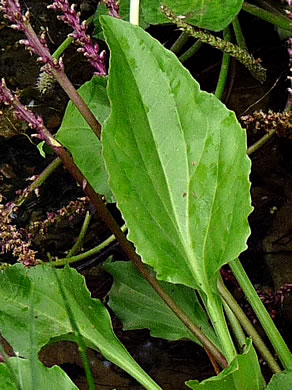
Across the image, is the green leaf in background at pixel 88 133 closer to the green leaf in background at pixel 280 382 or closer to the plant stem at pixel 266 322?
the plant stem at pixel 266 322

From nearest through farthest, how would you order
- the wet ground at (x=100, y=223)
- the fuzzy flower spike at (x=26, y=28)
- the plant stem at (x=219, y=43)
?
the fuzzy flower spike at (x=26, y=28), the plant stem at (x=219, y=43), the wet ground at (x=100, y=223)

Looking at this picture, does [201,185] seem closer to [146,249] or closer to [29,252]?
[146,249]

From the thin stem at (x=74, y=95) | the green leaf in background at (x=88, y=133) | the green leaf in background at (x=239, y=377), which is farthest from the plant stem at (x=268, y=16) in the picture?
the green leaf in background at (x=239, y=377)

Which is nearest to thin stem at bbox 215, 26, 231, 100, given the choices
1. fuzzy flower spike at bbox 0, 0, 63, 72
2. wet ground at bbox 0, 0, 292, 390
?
wet ground at bbox 0, 0, 292, 390

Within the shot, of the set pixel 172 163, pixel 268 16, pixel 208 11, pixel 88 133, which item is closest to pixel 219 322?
pixel 172 163

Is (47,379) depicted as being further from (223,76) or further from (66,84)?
(223,76)

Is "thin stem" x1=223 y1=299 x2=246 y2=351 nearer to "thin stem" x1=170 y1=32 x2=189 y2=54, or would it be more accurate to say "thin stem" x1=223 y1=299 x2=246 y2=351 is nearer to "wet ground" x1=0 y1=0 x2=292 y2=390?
"wet ground" x1=0 y1=0 x2=292 y2=390
